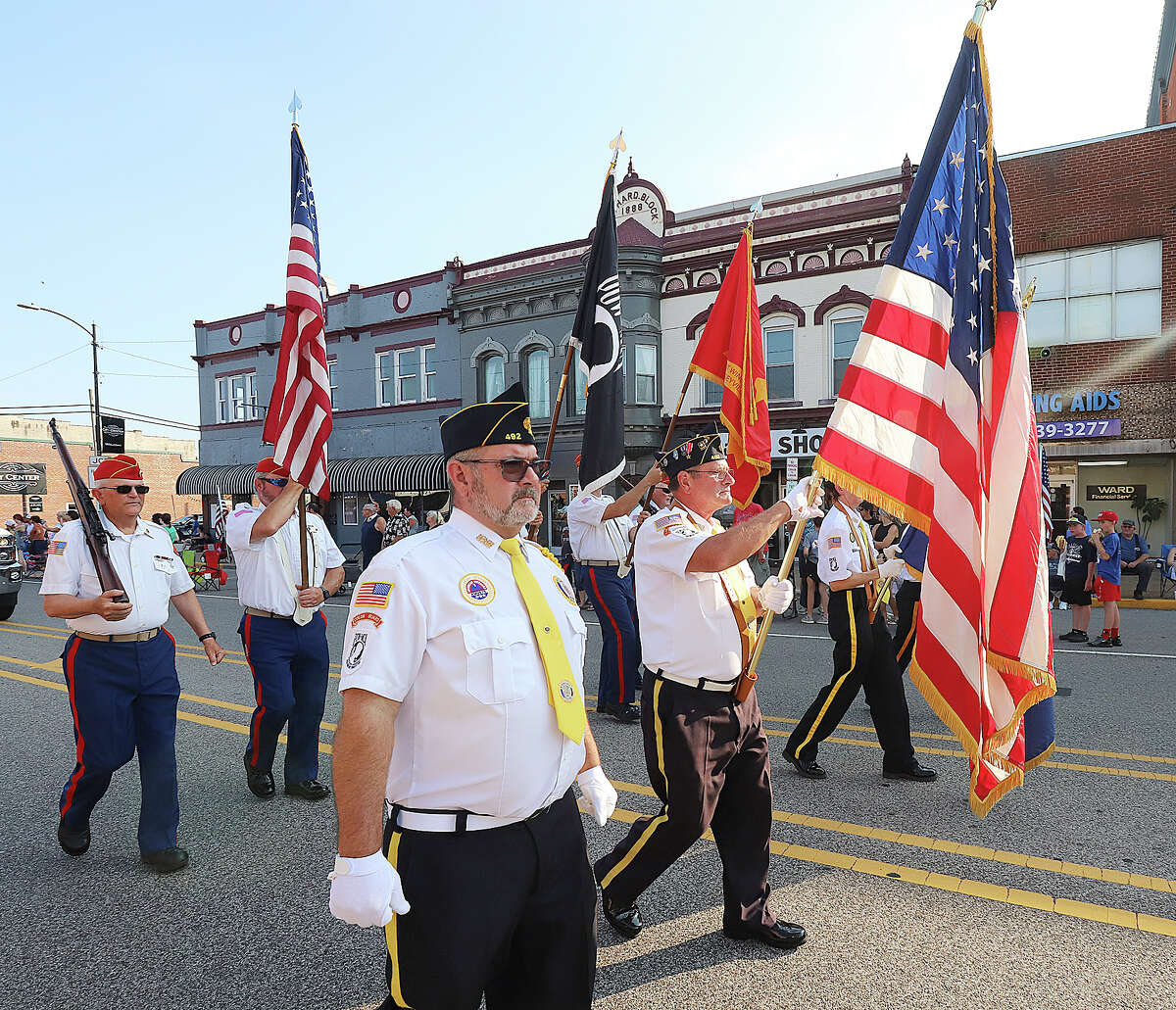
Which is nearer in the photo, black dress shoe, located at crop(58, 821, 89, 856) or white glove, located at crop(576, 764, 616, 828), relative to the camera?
white glove, located at crop(576, 764, 616, 828)

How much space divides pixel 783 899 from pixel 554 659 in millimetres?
2251

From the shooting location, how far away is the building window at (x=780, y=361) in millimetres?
21672

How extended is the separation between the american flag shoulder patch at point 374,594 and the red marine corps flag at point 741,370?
317 cm

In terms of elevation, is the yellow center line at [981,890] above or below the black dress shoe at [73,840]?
below

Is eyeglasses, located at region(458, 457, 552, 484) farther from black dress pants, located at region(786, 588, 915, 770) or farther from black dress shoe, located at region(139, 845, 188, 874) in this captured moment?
black dress pants, located at region(786, 588, 915, 770)

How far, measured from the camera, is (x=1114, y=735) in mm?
6320

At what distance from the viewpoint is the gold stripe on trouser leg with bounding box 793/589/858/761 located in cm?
547

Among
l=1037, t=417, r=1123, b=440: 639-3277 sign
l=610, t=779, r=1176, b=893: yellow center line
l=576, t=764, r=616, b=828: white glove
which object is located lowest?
l=610, t=779, r=1176, b=893: yellow center line

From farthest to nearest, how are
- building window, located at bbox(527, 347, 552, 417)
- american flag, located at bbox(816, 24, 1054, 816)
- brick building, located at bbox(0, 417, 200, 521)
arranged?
brick building, located at bbox(0, 417, 200, 521)
building window, located at bbox(527, 347, 552, 417)
american flag, located at bbox(816, 24, 1054, 816)

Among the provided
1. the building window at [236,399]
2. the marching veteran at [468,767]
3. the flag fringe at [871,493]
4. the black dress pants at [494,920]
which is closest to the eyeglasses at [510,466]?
the marching veteran at [468,767]

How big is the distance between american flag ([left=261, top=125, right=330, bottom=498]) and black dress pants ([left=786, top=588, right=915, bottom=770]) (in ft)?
12.1

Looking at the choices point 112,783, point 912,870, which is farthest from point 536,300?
point 912,870

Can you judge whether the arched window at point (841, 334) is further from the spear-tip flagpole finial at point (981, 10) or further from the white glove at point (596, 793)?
the white glove at point (596, 793)

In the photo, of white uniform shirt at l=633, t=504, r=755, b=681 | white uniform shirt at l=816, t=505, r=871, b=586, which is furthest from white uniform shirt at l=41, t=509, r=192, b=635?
white uniform shirt at l=816, t=505, r=871, b=586
